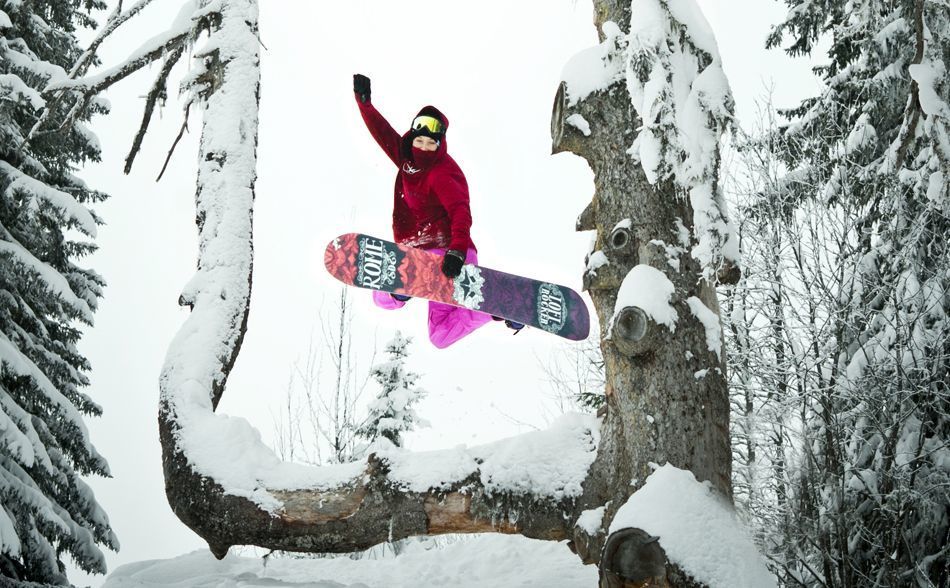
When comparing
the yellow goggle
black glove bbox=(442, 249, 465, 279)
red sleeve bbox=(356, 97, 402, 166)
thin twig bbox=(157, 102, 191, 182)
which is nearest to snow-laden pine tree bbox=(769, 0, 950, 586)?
black glove bbox=(442, 249, 465, 279)

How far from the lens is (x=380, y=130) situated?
5.09 m

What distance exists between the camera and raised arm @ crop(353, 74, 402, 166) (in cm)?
507

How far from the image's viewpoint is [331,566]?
5.75 m

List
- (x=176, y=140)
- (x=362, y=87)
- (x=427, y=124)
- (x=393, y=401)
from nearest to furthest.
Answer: (x=176, y=140), (x=427, y=124), (x=362, y=87), (x=393, y=401)

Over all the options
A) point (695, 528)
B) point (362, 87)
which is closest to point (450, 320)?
point (362, 87)

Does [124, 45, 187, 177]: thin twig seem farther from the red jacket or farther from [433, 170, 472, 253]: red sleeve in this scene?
[433, 170, 472, 253]: red sleeve

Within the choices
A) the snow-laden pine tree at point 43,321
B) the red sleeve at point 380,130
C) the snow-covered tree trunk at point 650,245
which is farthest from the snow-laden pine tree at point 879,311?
the snow-laden pine tree at point 43,321

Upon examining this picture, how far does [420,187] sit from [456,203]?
41 cm

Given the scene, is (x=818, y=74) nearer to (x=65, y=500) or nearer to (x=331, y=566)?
(x=331, y=566)

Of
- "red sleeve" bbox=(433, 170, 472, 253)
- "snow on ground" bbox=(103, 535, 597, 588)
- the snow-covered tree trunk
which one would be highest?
"red sleeve" bbox=(433, 170, 472, 253)

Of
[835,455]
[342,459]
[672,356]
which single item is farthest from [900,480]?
[342,459]

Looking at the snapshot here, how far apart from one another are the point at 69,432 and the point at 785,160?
1018cm

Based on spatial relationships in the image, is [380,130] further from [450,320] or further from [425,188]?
[450,320]

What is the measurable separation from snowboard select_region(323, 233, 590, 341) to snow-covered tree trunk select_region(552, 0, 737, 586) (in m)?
1.30
